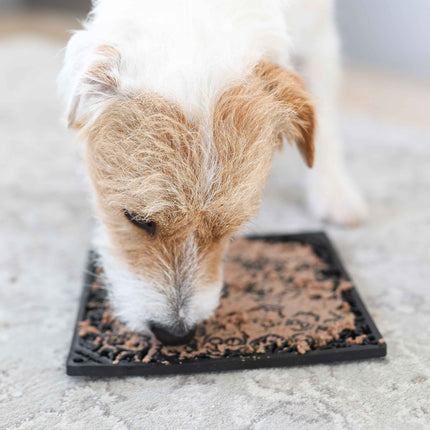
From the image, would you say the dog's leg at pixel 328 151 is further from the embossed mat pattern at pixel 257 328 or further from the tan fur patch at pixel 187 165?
the tan fur patch at pixel 187 165

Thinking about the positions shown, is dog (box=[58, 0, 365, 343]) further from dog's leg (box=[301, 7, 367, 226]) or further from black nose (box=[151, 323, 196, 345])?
dog's leg (box=[301, 7, 367, 226])

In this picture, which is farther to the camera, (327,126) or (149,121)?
(327,126)

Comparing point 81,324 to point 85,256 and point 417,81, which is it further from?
point 417,81

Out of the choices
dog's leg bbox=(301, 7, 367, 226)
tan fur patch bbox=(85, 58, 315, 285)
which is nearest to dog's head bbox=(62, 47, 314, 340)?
tan fur patch bbox=(85, 58, 315, 285)

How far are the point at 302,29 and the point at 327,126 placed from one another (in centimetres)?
50

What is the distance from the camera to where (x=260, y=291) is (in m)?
1.98

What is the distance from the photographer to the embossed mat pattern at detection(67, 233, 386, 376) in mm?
1607

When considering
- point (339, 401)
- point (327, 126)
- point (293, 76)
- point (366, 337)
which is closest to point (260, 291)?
point (366, 337)

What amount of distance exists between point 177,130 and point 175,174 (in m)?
0.12

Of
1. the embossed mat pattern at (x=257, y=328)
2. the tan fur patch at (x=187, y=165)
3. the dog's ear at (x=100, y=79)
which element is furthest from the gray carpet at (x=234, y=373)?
the dog's ear at (x=100, y=79)

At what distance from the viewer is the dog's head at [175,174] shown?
1.50 meters

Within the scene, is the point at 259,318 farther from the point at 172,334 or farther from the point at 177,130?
the point at 177,130

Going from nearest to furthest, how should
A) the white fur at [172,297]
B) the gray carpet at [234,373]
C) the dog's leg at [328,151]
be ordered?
the gray carpet at [234,373]
the white fur at [172,297]
the dog's leg at [328,151]

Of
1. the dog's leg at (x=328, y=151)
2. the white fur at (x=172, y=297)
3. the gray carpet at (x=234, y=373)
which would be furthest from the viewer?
the dog's leg at (x=328, y=151)
